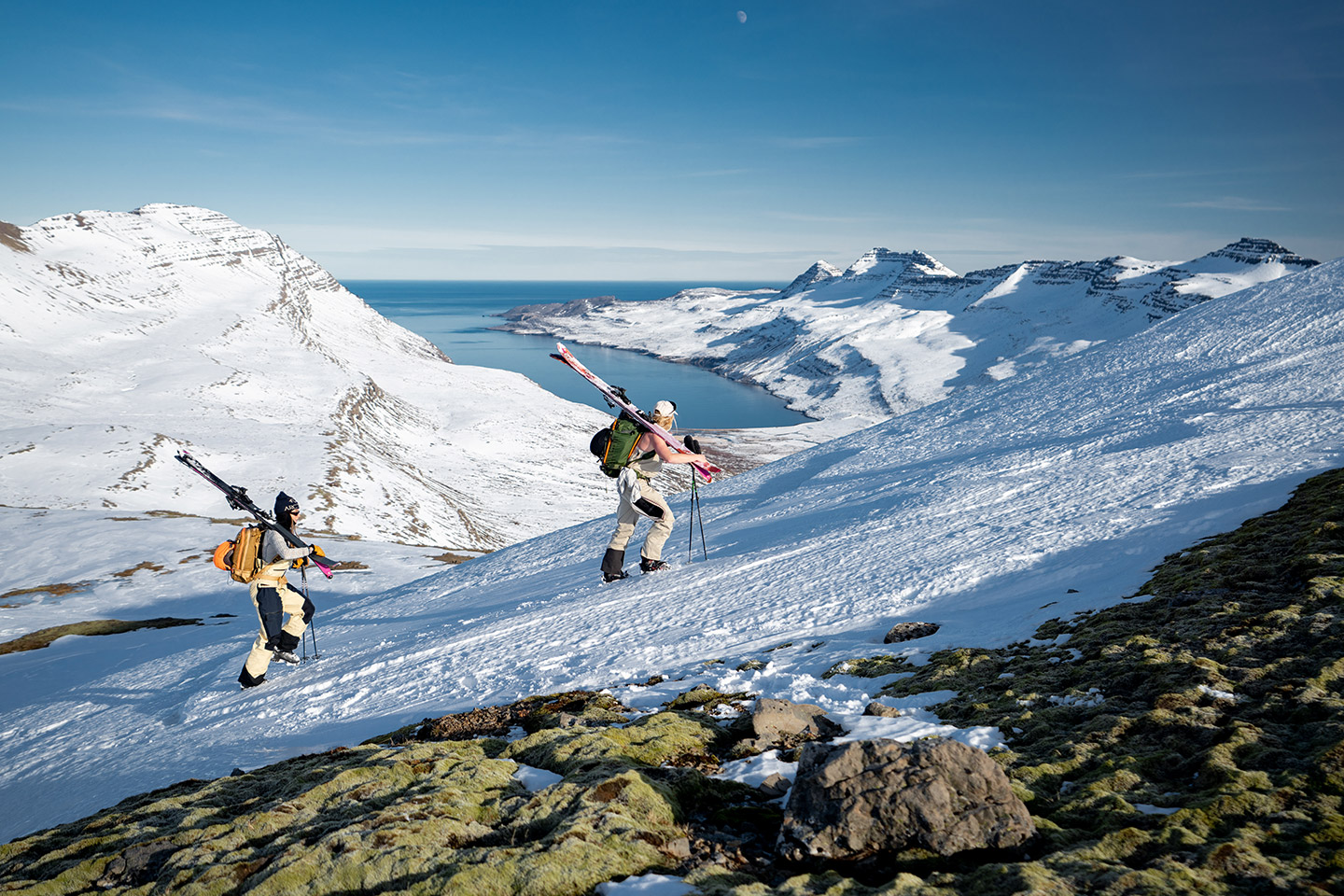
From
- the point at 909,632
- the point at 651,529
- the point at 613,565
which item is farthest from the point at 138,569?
the point at 909,632

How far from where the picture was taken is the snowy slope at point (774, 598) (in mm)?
10586

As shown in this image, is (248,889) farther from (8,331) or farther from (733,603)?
(8,331)

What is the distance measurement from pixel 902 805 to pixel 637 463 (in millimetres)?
10719

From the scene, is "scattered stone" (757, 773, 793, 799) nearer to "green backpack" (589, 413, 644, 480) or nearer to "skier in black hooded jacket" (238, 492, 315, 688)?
"green backpack" (589, 413, 644, 480)

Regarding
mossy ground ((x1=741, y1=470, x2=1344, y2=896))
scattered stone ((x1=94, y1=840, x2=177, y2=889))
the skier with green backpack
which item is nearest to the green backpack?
the skier with green backpack

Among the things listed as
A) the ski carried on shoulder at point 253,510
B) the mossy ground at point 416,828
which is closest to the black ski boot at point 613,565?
the ski carried on shoulder at point 253,510

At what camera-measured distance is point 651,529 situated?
52.1ft

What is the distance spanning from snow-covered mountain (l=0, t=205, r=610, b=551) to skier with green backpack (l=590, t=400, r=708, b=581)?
54.0m

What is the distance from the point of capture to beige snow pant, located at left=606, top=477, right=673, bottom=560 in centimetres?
1527

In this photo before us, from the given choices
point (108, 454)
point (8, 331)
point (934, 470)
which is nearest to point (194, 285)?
point (8, 331)

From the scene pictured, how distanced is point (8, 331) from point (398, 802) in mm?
161842

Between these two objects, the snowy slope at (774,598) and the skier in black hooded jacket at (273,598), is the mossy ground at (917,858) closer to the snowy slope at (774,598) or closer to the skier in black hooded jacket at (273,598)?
the snowy slope at (774,598)

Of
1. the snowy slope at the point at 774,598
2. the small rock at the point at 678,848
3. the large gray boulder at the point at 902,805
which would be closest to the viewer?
the large gray boulder at the point at 902,805

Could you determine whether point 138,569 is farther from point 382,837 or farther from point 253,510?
point 382,837
